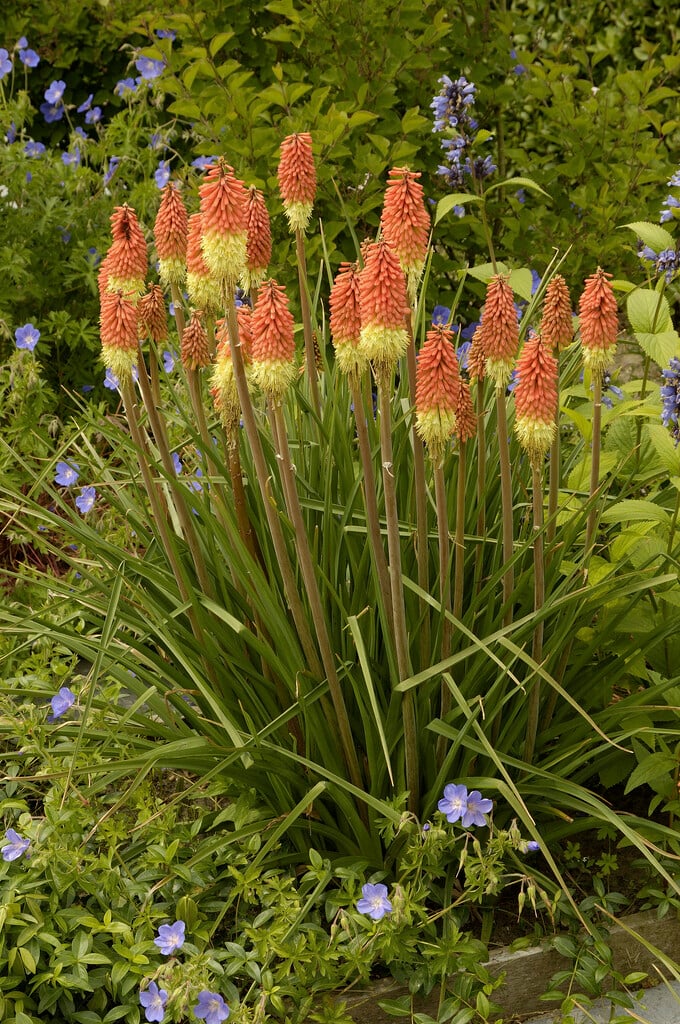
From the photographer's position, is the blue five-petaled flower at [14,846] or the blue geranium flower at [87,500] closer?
the blue five-petaled flower at [14,846]

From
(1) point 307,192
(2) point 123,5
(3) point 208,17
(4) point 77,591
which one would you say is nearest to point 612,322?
(1) point 307,192

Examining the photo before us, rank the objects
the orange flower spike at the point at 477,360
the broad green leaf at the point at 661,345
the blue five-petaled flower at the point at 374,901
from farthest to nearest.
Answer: the broad green leaf at the point at 661,345
the blue five-petaled flower at the point at 374,901
the orange flower spike at the point at 477,360

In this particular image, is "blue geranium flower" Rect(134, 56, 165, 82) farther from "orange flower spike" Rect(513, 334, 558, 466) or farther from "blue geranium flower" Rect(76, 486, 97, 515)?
"orange flower spike" Rect(513, 334, 558, 466)

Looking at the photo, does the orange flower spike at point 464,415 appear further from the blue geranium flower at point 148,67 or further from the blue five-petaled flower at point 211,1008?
the blue geranium flower at point 148,67

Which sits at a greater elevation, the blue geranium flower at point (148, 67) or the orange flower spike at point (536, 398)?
the blue geranium flower at point (148, 67)

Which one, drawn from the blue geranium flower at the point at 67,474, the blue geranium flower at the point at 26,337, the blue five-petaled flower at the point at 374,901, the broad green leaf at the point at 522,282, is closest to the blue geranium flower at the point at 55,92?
the blue geranium flower at the point at 26,337

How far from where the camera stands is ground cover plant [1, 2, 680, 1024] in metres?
2.29

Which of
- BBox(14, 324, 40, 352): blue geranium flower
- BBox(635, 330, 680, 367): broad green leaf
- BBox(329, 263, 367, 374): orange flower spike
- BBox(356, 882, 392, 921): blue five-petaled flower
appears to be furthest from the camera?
BBox(14, 324, 40, 352): blue geranium flower

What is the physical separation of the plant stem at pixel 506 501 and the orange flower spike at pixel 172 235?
0.78 m

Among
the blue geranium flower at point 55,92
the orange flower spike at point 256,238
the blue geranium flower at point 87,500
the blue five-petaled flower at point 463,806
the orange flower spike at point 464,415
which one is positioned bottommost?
the blue five-petaled flower at point 463,806

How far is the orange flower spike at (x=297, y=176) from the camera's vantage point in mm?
2330

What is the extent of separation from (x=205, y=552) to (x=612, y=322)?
4.31 ft

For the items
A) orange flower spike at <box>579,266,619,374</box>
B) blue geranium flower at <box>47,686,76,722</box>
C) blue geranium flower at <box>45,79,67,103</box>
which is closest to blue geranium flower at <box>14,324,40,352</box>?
blue geranium flower at <box>45,79,67,103</box>

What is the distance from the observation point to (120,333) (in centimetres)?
239
